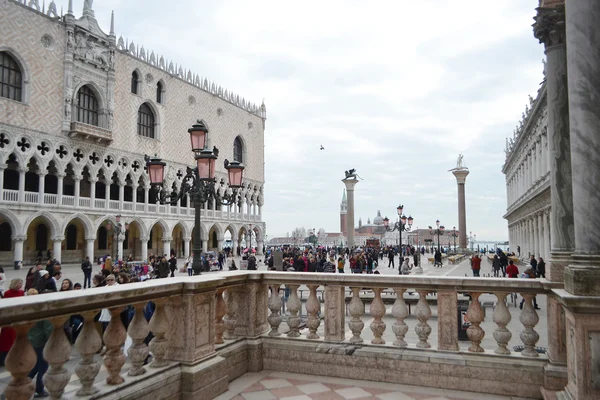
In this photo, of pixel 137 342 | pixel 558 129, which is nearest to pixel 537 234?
pixel 558 129

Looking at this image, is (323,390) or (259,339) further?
(259,339)

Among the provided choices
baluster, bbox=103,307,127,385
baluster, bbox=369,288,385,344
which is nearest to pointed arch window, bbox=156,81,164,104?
baluster, bbox=369,288,385,344

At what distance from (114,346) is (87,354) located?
0.84 feet

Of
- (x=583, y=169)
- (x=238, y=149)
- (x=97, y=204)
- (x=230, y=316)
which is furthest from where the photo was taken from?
(x=238, y=149)

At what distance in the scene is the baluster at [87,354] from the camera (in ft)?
9.11

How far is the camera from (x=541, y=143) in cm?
2989

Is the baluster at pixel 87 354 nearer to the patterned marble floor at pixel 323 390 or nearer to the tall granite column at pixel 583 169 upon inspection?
the patterned marble floor at pixel 323 390

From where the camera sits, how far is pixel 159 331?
351 centimetres

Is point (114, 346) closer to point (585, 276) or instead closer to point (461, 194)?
point (585, 276)

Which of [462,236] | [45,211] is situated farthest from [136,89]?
[462,236]

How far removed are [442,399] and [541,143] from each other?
3060cm

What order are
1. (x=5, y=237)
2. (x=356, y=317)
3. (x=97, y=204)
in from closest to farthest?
(x=356, y=317), (x=5, y=237), (x=97, y=204)

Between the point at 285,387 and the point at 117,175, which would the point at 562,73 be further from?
the point at 117,175

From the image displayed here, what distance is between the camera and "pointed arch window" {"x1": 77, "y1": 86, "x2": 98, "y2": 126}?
105ft
